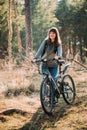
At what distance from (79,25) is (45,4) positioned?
16.1m

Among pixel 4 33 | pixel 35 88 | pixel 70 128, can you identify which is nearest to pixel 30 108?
pixel 70 128

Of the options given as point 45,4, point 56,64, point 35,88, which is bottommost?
point 35,88

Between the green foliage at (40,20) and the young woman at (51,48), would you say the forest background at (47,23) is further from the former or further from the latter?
the young woman at (51,48)

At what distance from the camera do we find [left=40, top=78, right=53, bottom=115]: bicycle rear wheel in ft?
22.6

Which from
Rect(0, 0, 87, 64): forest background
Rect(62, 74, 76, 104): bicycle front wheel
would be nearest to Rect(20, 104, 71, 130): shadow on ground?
Rect(62, 74, 76, 104): bicycle front wheel

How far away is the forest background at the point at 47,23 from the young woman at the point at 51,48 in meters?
25.1

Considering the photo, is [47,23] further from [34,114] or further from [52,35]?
[34,114]

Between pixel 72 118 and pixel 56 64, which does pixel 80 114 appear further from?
pixel 56 64

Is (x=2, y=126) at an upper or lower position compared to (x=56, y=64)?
lower

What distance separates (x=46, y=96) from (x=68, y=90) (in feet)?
3.69

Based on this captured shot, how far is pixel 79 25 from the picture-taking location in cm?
4269

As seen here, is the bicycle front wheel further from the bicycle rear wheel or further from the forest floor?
the bicycle rear wheel

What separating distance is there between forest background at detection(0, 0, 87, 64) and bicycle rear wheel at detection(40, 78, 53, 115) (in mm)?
25746

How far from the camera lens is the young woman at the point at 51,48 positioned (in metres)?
7.46
